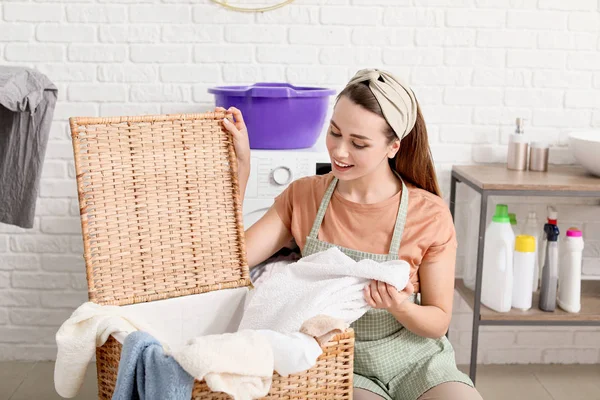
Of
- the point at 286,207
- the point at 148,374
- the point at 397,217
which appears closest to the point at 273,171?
the point at 286,207

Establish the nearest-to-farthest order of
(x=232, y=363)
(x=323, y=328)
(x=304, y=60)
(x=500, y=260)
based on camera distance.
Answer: (x=232, y=363) → (x=323, y=328) → (x=500, y=260) → (x=304, y=60)

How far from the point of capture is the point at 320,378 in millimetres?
1456

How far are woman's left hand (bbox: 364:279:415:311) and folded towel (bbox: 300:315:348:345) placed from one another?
0.21 metres

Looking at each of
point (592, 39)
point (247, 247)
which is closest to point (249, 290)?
point (247, 247)

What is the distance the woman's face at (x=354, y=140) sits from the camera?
181 cm

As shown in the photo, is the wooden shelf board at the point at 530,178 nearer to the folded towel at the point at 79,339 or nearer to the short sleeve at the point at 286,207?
the short sleeve at the point at 286,207

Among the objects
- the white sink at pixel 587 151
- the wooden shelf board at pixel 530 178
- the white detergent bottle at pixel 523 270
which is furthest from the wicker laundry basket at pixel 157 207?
the white sink at pixel 587 151

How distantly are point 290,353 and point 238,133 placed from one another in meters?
0.73

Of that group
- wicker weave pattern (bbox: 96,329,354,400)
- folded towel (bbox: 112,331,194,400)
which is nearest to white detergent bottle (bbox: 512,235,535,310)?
wicker weave pattern (bbox: 96,329,354,400)

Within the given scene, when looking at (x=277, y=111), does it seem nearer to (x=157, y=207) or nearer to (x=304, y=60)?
(x=304, y=60)

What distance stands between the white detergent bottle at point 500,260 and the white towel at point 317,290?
102 centimetres

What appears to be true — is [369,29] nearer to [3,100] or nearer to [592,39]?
[592,39]

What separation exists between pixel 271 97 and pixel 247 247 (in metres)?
0.58

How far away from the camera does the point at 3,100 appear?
1.87 meters
